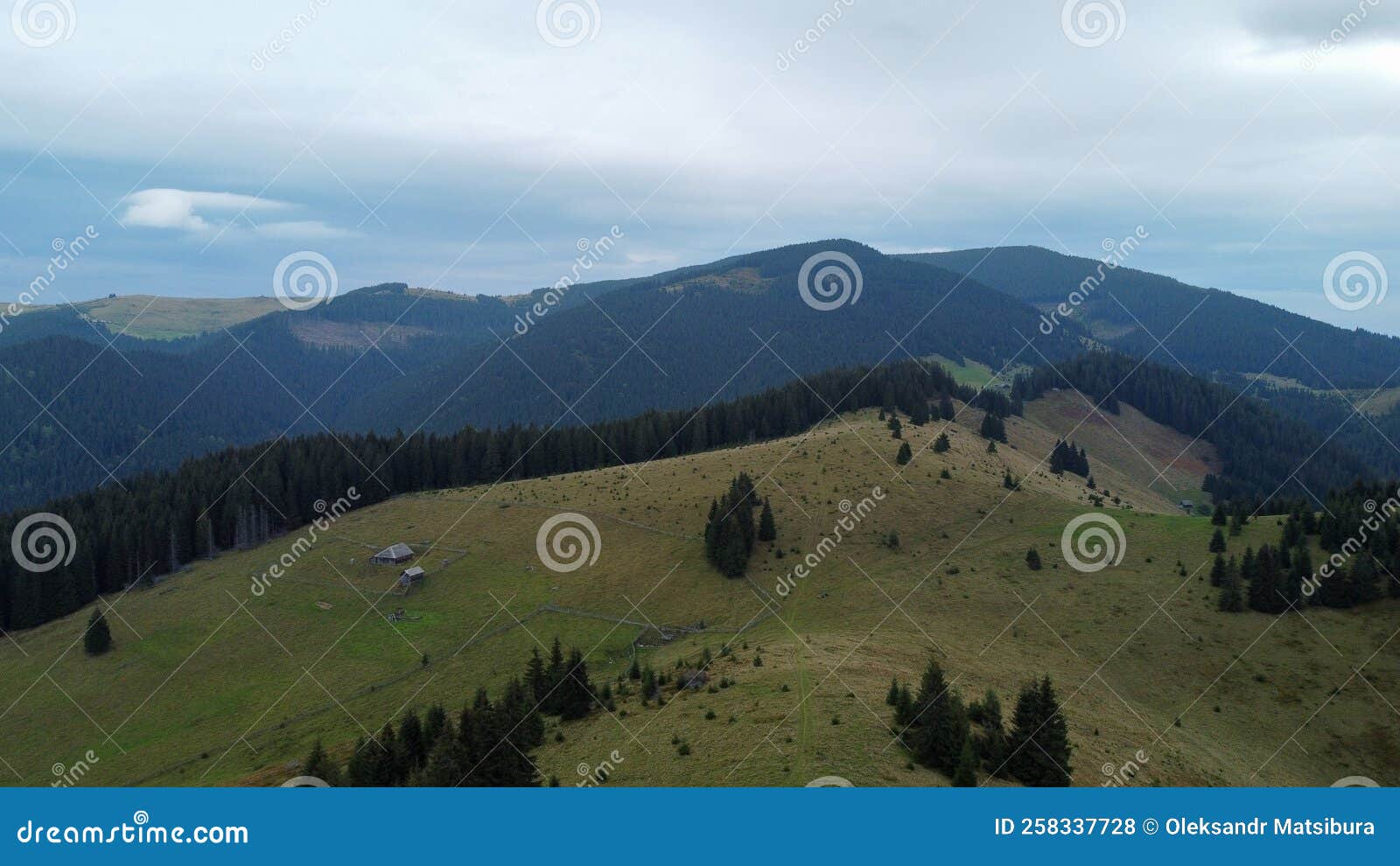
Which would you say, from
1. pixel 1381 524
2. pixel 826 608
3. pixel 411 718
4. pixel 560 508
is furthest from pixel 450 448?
pixel 1381 524
